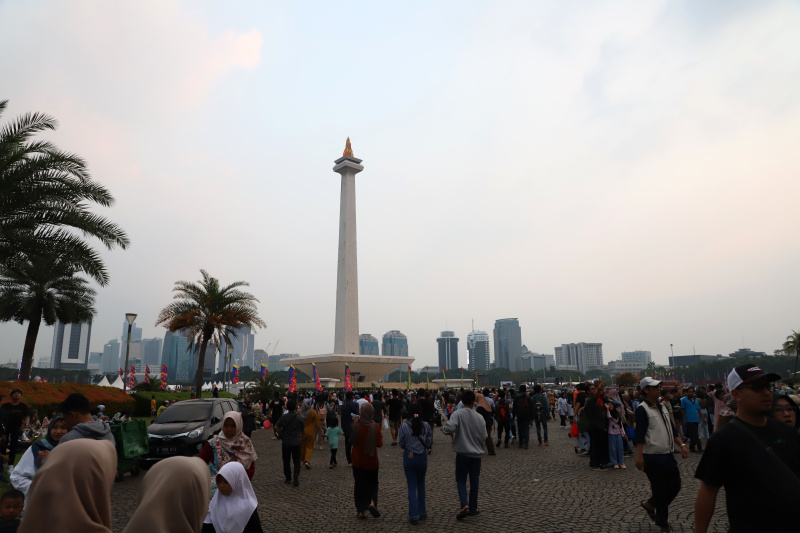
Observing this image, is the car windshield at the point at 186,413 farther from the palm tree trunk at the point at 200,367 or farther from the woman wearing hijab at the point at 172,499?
the palm tree trunk at the point at 200,367

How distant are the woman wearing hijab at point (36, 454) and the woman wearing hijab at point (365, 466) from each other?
3837mm

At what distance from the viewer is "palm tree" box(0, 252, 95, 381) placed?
22.8 m

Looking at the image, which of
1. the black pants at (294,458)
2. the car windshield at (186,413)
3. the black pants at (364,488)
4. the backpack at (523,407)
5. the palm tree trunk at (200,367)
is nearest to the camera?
the black pants at (364,488)

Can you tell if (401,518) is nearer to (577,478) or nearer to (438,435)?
(577,478)

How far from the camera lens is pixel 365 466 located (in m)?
7.62

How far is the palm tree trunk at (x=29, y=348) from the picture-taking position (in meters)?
22.6

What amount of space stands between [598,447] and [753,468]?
9276mm

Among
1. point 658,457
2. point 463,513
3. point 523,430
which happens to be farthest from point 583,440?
point 658,457

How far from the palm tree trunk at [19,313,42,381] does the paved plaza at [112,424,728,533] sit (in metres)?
15.5

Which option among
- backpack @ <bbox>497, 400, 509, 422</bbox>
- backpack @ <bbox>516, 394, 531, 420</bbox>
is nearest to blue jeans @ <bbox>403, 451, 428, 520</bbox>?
backpack @ <bbox>516, 394, 531, 420</bbox>

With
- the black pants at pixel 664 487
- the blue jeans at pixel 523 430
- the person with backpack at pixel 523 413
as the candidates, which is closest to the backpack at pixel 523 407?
the person with backpack at pixel 523 413

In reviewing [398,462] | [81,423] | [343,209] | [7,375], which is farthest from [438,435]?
[7,375]

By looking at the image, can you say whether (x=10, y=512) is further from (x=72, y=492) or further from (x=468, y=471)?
(x=468, y=471)

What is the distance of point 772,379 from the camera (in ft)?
10.6
